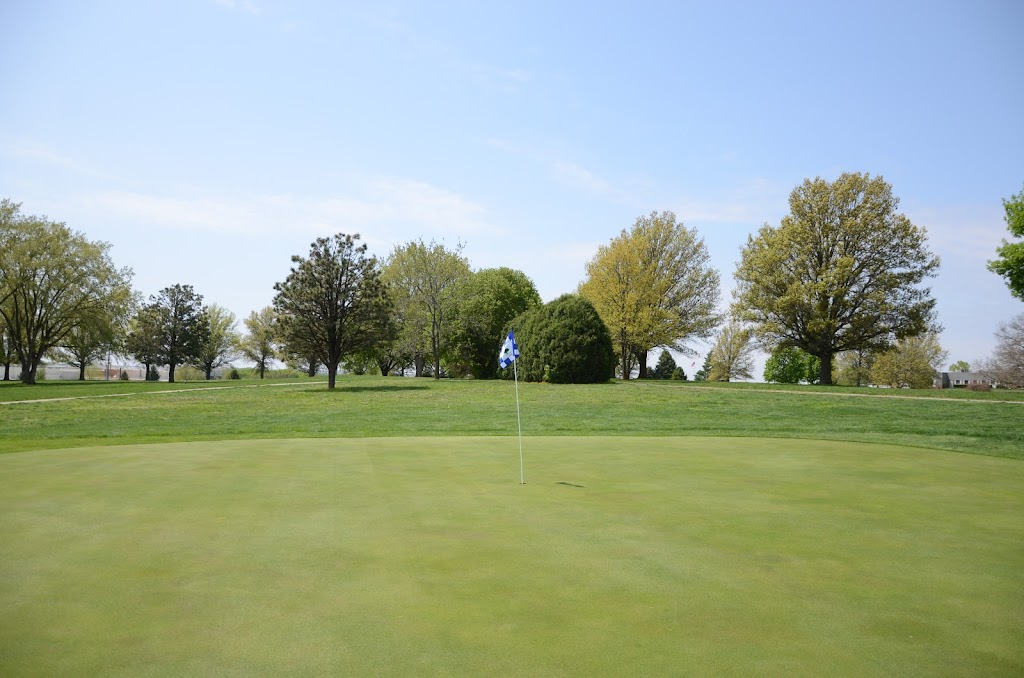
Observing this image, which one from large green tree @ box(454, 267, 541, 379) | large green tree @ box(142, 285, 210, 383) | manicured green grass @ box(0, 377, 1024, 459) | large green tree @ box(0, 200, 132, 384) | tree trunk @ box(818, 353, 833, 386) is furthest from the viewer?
large green tree @ box(142, 285, 210, 383)

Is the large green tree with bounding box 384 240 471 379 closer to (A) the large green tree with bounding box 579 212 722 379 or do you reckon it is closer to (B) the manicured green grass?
(A) the large green tree with bounding box 579 212 722 379

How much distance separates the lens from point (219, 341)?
3322 inches

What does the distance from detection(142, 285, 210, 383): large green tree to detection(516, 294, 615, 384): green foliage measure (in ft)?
148

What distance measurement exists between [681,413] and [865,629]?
64.0 ft

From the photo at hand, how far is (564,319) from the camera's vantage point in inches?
1540

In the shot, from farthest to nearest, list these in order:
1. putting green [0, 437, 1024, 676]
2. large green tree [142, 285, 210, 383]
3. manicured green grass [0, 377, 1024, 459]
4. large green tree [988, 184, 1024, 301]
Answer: large green tree [142, 285, 210, 383] → large green tree [988, 184, 1024, 301] → manicured green grass [0, 377, 1024, 459] → putting green [0, 437, 1024, 676]

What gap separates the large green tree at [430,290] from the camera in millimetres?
52281

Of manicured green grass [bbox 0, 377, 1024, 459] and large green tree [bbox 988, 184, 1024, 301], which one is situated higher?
large green tree [bbox 988, 184, 1024, 301]

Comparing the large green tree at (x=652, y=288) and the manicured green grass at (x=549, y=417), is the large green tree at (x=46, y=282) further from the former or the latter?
the large green tree at (x=652, y=288)

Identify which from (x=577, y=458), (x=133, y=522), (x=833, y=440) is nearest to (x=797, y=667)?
(x=133, y=522)

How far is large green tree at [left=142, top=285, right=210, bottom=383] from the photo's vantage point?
2712 inches

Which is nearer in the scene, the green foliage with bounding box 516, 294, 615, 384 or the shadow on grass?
the shadow on grass

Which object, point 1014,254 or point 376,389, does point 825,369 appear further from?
point 376,389

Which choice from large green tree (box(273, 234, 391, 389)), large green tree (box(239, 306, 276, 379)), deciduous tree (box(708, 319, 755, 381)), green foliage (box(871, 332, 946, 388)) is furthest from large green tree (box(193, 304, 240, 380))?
green foliage (box(871, 332, 946, 388))
